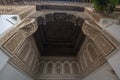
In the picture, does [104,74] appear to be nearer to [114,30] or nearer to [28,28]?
[114,30]

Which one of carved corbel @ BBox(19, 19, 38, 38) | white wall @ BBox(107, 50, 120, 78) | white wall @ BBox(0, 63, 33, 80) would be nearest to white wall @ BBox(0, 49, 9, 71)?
white wall @ BBox(0, 63, 33, 80)

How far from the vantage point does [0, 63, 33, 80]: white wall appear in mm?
3105

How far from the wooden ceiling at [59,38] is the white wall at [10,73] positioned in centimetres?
180

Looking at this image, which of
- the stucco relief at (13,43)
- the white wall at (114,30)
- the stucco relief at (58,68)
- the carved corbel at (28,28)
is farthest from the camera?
the stucco relief at (58,68)

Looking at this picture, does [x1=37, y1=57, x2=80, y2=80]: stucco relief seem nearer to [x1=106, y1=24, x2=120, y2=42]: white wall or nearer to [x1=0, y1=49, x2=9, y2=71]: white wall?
[x1=106, y1=24, x2=120, y2=42]: white wall

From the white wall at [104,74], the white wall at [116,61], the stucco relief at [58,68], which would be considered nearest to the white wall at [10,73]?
the stucco relief at [58,68]

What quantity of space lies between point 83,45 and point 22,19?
84.8 inches

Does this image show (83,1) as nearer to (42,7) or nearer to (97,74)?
(42,7)

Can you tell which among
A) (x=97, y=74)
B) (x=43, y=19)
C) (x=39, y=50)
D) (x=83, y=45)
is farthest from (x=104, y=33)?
(x=39, y=50)

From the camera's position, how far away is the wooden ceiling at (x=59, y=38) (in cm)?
571

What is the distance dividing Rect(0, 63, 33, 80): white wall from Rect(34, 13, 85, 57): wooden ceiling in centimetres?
180

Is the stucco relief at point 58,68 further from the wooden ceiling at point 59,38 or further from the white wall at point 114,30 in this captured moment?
the white wall at point 114,30

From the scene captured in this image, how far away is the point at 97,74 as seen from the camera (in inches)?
157

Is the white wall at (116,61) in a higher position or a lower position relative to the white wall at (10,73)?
higher
